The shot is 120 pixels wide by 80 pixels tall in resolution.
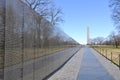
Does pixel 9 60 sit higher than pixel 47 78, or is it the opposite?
pixel 9 60

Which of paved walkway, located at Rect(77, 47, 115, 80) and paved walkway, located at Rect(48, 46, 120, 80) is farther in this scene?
paved walkway, located at Rect(77, 47, 115, 80)

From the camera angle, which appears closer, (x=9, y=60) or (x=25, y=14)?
(x=9, y=60)

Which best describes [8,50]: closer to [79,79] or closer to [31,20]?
[31,20]

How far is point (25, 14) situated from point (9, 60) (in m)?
2.65

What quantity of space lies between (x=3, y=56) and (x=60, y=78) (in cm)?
936

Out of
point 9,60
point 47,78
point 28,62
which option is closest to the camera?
point 9,60

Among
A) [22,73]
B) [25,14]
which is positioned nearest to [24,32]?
[25,14]

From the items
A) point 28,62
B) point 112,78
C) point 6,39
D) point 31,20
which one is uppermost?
point 31,20

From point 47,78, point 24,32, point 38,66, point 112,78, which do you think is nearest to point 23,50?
point 24,32

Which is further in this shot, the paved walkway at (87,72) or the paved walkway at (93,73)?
the paved walkway at (93,73)

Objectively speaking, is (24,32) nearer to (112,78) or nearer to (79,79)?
(79,79)

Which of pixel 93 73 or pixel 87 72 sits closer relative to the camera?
pixel 93 73

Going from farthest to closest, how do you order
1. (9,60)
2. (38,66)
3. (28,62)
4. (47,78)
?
(47,78) → (38,66) → (28,62) → (9,60)

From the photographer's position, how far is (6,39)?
7516 millimetres
